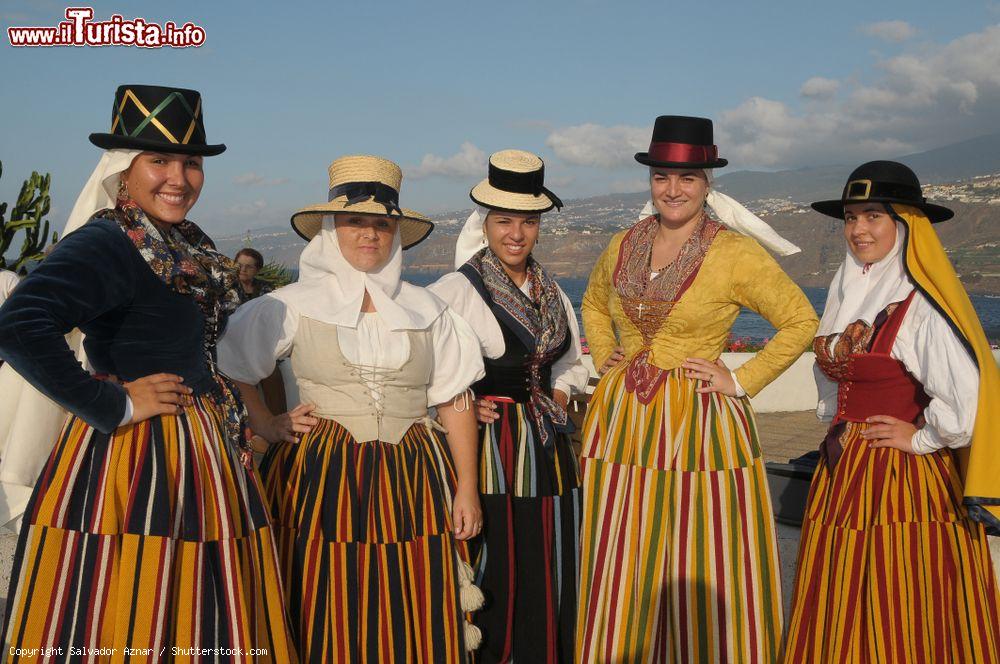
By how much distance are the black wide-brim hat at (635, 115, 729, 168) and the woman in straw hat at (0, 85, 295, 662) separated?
5.89ft

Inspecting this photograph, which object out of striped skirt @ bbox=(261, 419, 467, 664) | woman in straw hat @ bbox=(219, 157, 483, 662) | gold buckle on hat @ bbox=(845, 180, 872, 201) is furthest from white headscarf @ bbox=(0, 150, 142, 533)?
gold buckle on hat @ bbox=(845, 180, 872, 201)

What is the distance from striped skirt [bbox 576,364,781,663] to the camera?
3.25 m

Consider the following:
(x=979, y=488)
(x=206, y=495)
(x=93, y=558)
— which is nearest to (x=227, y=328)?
(x=206, y=495)

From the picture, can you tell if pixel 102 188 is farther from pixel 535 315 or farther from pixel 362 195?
pixel 535 315

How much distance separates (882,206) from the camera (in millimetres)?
3150

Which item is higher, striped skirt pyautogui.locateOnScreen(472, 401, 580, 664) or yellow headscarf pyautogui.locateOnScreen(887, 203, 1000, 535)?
yellow headscarf pyautogui.locateOnScreen(887, 203, 1000, 535)

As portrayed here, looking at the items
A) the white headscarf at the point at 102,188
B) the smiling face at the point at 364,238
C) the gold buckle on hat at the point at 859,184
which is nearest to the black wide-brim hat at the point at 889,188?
the gold buckle on hat at the point at 859,184

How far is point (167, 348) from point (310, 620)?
1014mm

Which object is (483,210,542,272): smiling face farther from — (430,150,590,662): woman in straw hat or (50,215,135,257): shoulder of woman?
(50,215,135,257): shoulder of woman

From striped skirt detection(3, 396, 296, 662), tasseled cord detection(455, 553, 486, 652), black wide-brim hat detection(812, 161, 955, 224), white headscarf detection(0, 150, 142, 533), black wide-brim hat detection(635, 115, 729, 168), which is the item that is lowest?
tasseled cord detection(455, 553, 486, 652)

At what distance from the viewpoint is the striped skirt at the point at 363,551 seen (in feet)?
8.89

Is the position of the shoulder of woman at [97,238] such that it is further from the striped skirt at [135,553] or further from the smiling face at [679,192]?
the smiling face at [679,192]

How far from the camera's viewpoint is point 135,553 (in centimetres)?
220

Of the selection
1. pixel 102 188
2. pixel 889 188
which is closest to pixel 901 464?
pixel 889 188
